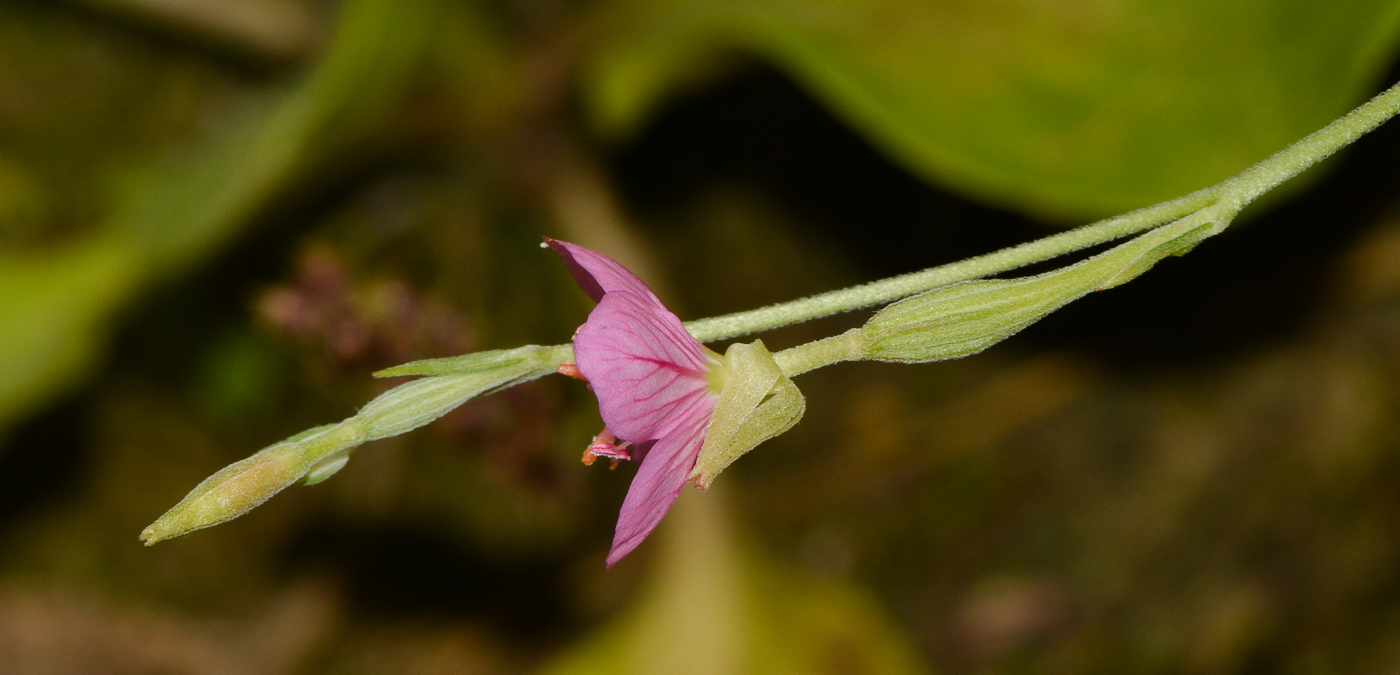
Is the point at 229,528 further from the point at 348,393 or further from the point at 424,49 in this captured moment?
the point at 424,49

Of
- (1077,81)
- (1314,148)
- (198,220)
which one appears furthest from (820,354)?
(198,220)

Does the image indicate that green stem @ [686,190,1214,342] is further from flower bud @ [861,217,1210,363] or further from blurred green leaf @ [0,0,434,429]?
blurred green leaf @ [0,0,434,429]

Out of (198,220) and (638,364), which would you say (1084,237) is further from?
(198,220)

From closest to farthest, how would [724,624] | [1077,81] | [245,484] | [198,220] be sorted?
1. [245,484]
2. [1077,81]
3. [198,220]
4. [724,624]

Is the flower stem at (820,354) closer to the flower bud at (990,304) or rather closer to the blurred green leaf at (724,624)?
the flower bud at (990,304)

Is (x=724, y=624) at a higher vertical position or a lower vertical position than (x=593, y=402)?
lower

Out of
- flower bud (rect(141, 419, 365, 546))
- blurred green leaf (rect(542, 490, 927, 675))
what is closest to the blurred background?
blurred green leaf (rect(542, 490, 927, 675))
